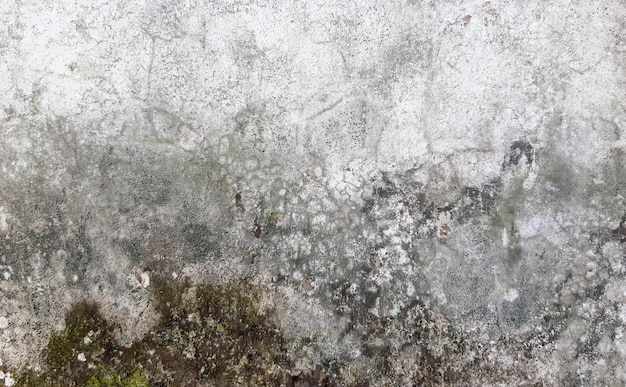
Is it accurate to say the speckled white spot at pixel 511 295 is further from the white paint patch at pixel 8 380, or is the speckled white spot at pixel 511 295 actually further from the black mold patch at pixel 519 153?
the white paint patch at pixel 8 380

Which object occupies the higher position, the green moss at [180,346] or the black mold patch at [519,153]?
the black mold patch at [519,153]

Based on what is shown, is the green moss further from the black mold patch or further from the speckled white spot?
the black mold patch

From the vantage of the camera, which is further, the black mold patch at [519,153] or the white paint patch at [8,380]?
the black mold patch at [519,153]

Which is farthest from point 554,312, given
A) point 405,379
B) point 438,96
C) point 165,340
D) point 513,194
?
point 165,340

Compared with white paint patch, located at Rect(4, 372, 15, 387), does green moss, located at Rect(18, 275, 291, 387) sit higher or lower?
higher

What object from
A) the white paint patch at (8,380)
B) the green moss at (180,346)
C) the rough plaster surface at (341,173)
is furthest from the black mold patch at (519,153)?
the white paint patch at (8,380)

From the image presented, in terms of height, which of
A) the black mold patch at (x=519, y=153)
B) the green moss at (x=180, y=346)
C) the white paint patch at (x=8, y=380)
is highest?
the black mold patch at (x=519, y=153)

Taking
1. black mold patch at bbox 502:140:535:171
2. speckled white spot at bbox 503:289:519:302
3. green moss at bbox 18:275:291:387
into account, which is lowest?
green moss at bbox 18:275:291:387

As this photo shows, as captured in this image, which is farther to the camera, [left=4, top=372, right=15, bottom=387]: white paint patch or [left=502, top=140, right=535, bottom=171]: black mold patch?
[left=502, top=140, right=535, bottom=171]: black mold patch

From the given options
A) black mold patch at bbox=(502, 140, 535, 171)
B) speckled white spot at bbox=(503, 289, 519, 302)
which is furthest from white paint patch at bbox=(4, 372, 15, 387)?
black mold patch at bbox=(502, 140, 535, 171)

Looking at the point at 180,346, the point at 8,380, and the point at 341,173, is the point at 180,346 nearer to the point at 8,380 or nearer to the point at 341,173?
the point at 8,380
